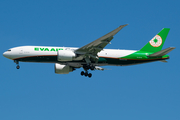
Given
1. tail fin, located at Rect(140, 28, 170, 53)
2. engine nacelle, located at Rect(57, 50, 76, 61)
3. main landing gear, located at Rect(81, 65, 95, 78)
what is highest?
tail fin, located at Rect(140, 28, 170, 53)

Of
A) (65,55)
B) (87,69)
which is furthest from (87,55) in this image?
(65,55)

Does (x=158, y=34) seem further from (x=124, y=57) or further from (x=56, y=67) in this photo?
(x=56, y=67)

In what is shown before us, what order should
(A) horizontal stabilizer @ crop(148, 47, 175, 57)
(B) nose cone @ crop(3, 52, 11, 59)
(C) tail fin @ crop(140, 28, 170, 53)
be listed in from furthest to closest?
(C) tail fin @ crop(140, 28, 170, 53), (B) nose cone @ crop(3, 52, 11, 59), (A) horizontal stabilizer @ crop(148, 47, 175, 57)

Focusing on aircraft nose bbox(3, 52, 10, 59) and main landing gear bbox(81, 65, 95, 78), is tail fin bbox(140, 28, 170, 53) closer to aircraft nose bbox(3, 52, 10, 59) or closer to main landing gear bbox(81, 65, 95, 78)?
main landing gear bbox(81, 65, 95, 78)

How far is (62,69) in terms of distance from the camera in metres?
48.9

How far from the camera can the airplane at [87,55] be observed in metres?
43.4

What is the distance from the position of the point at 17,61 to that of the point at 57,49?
5.86m

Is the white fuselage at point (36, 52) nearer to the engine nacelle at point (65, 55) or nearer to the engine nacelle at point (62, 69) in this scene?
the engine nacelle at point (65, 55)

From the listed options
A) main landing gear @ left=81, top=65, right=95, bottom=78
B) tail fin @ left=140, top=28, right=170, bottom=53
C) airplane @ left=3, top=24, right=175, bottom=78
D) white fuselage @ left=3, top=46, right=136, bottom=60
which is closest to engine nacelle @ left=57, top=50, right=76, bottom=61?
airplane @ left=3, top=24, right=175, bottom=78

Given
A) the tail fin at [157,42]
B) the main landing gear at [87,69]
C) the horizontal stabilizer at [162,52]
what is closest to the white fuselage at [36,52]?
the main landing gear at [87,69]

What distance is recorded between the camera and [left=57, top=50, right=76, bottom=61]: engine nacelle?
141ft

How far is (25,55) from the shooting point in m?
44.7

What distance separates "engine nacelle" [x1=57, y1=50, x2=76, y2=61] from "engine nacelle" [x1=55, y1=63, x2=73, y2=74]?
563 cm

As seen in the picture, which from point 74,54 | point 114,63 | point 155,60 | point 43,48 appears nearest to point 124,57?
point 114,63
